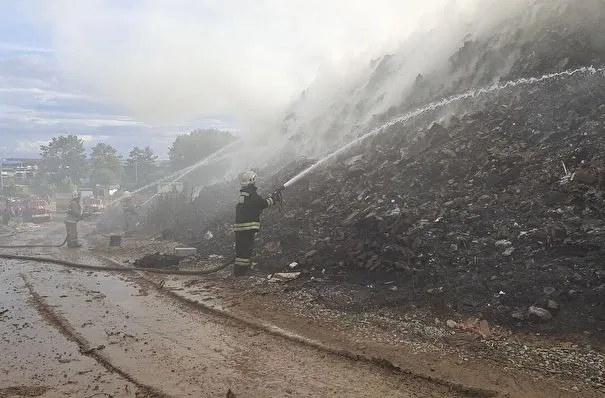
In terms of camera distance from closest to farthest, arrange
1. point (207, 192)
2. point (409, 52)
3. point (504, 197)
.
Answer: point (504, 197) < point (409, 52) < point (207, 192)

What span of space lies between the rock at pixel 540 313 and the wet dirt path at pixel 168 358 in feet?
5.27

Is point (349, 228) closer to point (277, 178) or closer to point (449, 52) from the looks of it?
point (277, 178)

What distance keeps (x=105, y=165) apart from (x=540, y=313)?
53.6 metres

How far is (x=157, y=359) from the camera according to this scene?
15.5 feet

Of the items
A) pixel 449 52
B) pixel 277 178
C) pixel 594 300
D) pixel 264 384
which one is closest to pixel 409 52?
pixel 449 52

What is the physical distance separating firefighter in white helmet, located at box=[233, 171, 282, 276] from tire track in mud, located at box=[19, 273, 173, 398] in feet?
9.52

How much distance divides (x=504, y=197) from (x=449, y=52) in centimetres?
798

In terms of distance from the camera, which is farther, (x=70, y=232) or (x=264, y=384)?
A: (x=70, y=232)

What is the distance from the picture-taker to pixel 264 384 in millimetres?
4137

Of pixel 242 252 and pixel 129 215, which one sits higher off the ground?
pixel 129 215

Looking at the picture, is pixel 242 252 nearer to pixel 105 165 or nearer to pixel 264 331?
pixel 264 331

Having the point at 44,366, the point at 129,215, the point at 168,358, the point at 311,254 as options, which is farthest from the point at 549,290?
the point at 129,215

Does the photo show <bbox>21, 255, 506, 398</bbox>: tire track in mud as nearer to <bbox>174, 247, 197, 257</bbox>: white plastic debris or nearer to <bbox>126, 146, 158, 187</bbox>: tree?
<bbox>174, 247, 197, 257</bbox>: white plastic debris

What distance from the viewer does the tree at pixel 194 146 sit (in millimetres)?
40188
